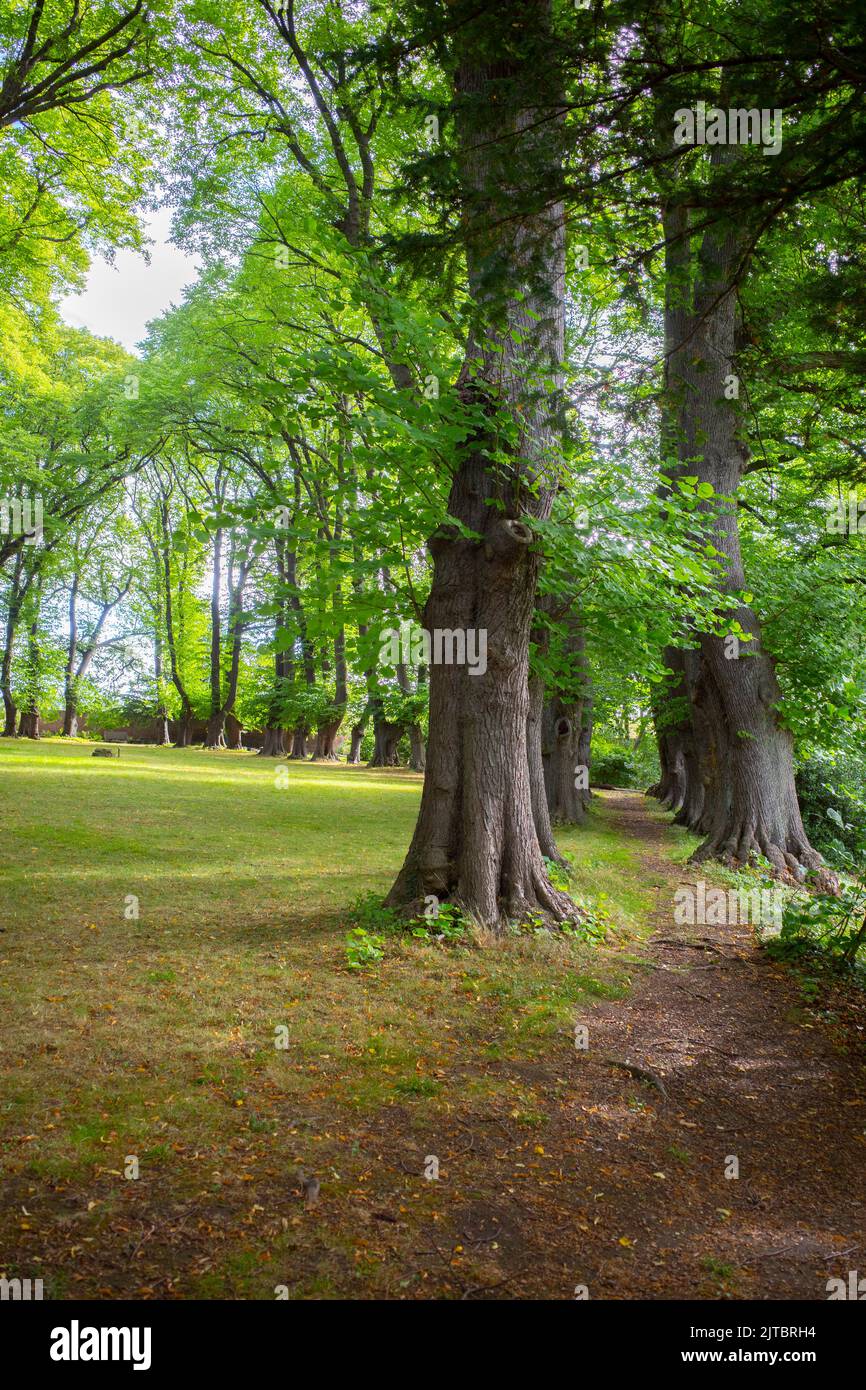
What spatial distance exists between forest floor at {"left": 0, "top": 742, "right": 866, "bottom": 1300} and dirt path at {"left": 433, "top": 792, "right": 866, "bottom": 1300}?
16mm

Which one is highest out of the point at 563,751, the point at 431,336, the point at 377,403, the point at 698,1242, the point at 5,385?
the point at 5,385

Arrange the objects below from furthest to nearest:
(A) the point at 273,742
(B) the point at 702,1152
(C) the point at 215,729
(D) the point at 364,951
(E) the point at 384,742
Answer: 1. (C) the point at 215,729
2. (A) the point at 273,742
3. (E) the point at 384,742
4. (D) the point at 364,951
5. (B) the point at 702,1152

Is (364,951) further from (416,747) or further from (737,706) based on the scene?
(416,747)

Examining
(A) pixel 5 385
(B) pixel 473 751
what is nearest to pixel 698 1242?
(B) pixel 473 751

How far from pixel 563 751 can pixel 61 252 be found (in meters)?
13.5

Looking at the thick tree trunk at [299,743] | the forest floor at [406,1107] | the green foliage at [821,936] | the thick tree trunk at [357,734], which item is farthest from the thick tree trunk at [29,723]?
the green foliage at [821,936]

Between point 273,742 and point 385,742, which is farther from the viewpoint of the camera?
point 273,742

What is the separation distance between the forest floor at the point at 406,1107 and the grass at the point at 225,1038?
2 cm

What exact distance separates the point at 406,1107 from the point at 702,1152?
60.4 inches

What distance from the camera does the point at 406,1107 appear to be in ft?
14.4

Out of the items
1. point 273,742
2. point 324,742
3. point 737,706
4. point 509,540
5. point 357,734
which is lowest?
point 273,742

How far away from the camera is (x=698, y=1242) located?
11.0ft

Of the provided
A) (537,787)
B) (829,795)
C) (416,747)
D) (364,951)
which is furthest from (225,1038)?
(416,747)
